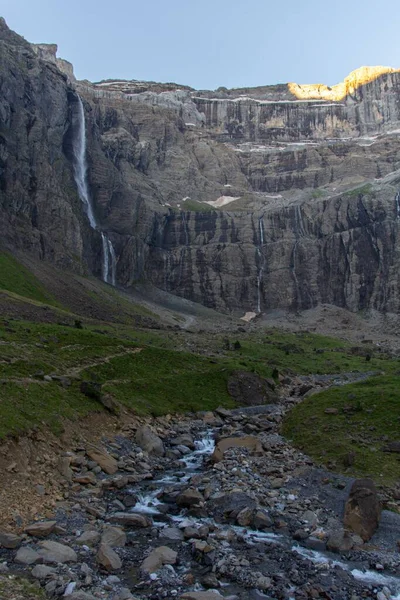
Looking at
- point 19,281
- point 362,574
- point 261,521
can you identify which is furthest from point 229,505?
point 19,281

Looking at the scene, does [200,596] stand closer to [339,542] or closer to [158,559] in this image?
[158,559]

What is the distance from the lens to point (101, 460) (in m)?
33.2

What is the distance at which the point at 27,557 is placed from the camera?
20.0 meters

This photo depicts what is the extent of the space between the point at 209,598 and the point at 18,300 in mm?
89740

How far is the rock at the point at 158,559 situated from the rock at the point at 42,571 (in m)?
3.71

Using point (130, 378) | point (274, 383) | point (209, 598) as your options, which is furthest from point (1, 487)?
point (274, 383)

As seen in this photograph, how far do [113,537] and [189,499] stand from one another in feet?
20.5

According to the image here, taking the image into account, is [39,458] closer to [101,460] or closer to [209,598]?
[101,460]

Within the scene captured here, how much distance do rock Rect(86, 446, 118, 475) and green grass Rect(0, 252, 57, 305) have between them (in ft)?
280

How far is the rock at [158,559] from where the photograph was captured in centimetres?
2070

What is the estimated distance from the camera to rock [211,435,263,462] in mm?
37188

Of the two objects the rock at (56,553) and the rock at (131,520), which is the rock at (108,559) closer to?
the rock at (56,553)

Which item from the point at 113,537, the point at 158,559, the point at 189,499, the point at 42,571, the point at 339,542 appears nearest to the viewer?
the point at 42,571

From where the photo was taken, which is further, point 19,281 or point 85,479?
point 19,281
